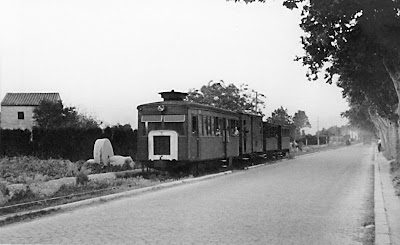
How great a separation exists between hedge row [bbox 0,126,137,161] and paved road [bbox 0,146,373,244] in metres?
20.3

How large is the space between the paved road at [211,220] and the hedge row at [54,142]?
20341 millimetres

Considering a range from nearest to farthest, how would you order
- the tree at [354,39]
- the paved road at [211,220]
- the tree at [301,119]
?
1. the paved road at [211,220]
2. the tree at [354,39]
3. the tree at [301,119]

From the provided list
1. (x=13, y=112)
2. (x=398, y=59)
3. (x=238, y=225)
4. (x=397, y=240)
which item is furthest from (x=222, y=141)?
(x=13, y=112)

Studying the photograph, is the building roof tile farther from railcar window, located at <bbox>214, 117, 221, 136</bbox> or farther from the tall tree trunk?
railcar window, located at <bbox>214, 117, 221, 136</bbox>

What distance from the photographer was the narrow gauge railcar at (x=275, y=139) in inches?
1526

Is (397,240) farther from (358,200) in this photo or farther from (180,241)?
(358,200)

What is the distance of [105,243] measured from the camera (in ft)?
27.0

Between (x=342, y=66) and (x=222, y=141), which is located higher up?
(x=342, y=66)

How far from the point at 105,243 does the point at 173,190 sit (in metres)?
8.91

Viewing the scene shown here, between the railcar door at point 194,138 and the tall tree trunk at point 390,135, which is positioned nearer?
the railcar door at point 194,138

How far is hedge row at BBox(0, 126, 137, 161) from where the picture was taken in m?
35.4

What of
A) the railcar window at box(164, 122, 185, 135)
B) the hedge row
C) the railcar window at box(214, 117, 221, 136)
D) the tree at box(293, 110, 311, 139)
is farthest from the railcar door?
the tree at box(293, 110, 311, 139)

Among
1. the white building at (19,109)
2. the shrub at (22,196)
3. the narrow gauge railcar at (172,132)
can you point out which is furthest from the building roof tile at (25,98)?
the shrub at (22,196)

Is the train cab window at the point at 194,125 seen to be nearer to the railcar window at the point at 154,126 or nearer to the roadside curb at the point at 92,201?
the railcar window at the point at 154,126
